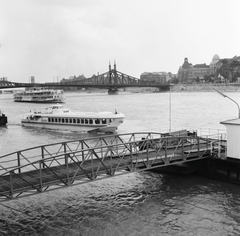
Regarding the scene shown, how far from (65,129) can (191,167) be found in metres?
28.4

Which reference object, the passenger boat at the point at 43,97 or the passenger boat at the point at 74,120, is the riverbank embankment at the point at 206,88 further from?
the passenger boat at the point at 74,120

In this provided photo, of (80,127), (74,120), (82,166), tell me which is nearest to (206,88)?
(74,120)

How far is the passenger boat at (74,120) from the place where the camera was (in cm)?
4281

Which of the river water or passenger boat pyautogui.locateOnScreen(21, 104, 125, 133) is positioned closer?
the river water

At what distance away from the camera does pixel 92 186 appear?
19.7 metres

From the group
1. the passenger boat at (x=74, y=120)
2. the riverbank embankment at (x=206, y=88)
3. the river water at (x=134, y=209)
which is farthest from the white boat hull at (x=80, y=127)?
the riverbank embankment at (x=206, y=88)

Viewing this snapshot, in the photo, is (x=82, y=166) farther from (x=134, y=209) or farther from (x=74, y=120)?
(x=74, y=120)

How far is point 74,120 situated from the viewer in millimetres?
45719

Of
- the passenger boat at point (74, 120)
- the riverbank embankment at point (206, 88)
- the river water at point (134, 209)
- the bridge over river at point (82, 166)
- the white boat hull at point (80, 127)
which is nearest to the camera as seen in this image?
the bridge over river at point (82, 166)

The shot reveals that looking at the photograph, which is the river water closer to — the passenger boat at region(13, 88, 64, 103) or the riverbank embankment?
the passenger boat at region(13, 88, 64, 103)

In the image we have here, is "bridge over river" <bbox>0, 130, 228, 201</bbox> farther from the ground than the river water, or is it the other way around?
"bridge over river" <bbox>0, 130, 228, 201</bbox>

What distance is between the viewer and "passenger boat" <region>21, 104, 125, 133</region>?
42.8 metres

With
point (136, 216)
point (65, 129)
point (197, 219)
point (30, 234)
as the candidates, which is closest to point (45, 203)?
point (30, 234)

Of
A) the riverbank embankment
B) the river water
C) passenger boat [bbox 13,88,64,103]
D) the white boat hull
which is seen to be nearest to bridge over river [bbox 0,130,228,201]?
the river water
